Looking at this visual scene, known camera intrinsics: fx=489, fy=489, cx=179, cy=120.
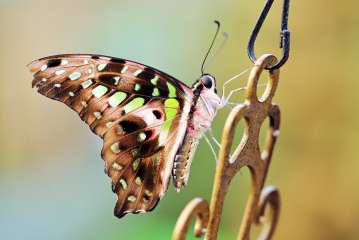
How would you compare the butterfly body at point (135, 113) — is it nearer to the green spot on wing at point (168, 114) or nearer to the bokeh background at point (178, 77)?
the green spot on wing at point (168, 114)

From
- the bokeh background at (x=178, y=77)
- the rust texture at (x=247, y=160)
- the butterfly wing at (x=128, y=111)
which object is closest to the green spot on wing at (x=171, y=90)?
the butterfly wing at (x=128, y=111)

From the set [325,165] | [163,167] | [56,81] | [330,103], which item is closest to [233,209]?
[325,165]

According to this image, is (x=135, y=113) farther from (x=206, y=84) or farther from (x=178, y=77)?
(x=178, y=77)

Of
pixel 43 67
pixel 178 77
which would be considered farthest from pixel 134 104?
pixel 178 77

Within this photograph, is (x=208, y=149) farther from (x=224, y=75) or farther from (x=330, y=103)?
(x=330, y=103)

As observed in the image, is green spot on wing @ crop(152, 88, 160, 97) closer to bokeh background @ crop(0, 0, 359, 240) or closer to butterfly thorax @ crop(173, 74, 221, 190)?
butterfly thorax @ crop(173, 74, 221, 190)
